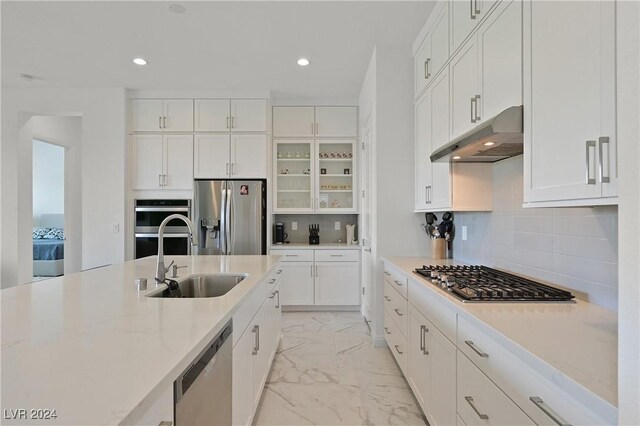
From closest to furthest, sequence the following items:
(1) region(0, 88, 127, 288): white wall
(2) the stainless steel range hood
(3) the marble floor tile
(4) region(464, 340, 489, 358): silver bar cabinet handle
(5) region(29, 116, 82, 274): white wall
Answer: (4) region(464, 340, 489, 358): silver bar cabinet handle < (2) the stainless steel range hood < (3) the marble floor tile < (1) region(0, 88, 127, 288): white wall < (5) region(29, 116, 82, 274): white wall

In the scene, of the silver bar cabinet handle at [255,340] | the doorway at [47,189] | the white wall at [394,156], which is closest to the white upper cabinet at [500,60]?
the white wall at [394,156]

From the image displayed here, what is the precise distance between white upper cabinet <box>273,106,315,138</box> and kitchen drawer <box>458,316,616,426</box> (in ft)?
12.4

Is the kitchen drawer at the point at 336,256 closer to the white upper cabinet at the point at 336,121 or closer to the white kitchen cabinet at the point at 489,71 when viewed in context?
the white upper cabinet at the point at 336,121

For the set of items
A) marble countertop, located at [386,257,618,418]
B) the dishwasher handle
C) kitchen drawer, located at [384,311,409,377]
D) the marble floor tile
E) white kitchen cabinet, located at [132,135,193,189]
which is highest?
white kitchen cabinet, located at [132,135,193,189]

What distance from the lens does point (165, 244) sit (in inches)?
175

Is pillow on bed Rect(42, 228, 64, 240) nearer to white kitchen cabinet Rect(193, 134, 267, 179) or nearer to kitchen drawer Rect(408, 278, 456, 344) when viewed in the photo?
white kitchen cabinet Rect(193, 134, 267, 179)

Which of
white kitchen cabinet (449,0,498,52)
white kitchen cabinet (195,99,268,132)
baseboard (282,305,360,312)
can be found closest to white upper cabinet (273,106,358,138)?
white kitchen cabinet (195,99,268,132)

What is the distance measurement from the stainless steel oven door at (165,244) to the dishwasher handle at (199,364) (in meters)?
3.34

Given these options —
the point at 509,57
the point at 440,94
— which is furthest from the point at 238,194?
the point at 509,57

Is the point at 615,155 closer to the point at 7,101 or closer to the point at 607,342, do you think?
the point at 607,342

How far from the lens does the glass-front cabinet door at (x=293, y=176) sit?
15.9 feet

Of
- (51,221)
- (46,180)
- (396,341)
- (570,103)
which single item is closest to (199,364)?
(570,103)

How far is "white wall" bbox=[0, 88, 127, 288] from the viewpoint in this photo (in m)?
4.34

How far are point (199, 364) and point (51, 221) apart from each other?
8936mm
